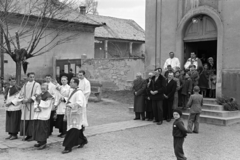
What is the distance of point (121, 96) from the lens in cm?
1653

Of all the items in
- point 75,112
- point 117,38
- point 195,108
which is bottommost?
point 195,108

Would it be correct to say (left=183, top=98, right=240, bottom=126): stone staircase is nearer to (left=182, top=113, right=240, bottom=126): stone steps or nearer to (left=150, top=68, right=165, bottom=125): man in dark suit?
(left=182, top=113, right=240, bottom=126): stone steps

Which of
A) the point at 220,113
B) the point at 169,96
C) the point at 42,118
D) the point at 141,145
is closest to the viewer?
the point at 42,118

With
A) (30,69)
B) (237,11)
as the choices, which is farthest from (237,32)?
(30,69)

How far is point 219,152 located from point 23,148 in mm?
4277

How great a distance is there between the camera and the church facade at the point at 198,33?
11.7m

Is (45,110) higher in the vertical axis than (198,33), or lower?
lower

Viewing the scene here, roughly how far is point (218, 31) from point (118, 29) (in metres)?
20.3

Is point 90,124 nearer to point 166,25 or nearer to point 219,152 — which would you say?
point 219,152

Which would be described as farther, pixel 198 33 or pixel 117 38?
pixel 117 38

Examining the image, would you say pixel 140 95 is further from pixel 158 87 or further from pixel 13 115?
pixel 13 115

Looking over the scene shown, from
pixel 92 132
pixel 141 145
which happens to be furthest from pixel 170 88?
pixel 141 145

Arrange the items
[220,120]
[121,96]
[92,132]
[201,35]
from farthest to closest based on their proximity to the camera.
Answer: [121,96] < [201,35] < [220,120] < [92,132]

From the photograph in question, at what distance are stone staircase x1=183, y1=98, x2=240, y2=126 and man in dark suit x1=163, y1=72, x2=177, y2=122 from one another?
740 mm
